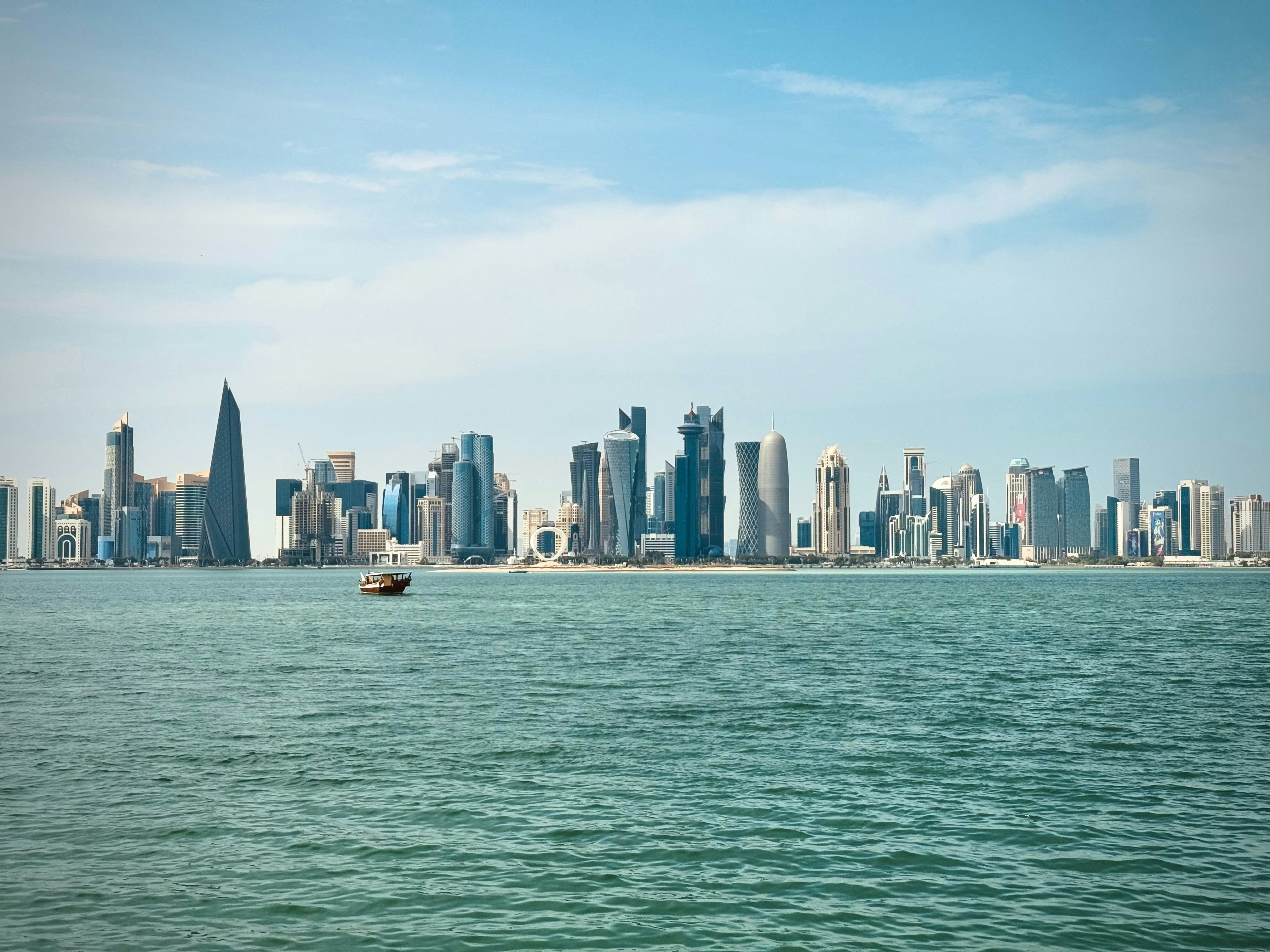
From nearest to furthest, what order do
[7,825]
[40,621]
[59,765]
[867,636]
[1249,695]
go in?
1. [7,825]
2. [59,765]
3. [1249,695]
4. [867,636]
5. [40,621]

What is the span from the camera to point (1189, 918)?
75.0ft

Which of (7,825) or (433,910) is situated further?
(7,825)

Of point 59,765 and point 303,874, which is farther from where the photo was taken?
point 59,765

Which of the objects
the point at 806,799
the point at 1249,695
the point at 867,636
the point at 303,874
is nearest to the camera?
the point at 303,874

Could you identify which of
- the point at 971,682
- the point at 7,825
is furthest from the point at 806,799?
the point at 971,682

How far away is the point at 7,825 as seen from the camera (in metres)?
29.8

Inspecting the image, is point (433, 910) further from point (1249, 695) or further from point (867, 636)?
point (867, 636)

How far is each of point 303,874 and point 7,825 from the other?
10127mm

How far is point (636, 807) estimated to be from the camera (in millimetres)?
32000

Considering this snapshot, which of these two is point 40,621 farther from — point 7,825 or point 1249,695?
point 1249,695

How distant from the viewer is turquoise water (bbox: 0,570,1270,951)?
22750mm

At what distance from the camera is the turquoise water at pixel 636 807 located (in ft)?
74.6

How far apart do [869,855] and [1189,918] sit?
706cm

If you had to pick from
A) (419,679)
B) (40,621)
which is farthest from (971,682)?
(40,621)
